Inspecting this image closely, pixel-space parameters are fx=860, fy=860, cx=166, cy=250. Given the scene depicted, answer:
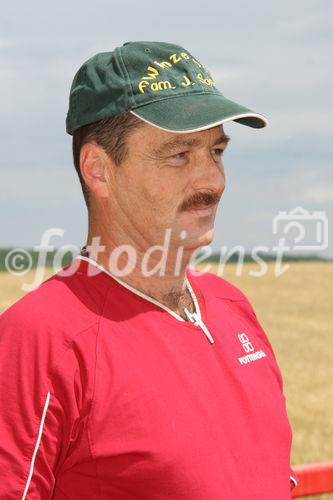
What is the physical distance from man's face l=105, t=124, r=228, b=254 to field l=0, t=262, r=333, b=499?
5.40 meters

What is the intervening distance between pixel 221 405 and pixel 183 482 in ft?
0.80

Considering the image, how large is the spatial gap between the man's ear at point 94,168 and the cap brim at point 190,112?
163mm

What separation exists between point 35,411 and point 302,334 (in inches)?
604

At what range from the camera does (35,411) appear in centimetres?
198

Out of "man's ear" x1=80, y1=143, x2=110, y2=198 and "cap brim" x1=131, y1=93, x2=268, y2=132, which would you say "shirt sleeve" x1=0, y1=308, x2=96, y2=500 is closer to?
"man's ear" x1=80, y1=143, x2=110, y2=198

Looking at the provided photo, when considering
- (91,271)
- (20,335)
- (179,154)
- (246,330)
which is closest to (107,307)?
(91,271)

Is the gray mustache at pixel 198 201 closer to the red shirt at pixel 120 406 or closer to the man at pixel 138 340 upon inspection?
the man at pixel 138 340

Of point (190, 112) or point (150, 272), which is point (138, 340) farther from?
point (190, 112)

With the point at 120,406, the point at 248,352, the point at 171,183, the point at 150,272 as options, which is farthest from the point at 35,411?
the point at 248,352

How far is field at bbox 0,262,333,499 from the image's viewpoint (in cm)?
878

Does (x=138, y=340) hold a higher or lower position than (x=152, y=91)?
lower

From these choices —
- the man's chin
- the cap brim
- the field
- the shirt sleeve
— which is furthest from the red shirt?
the field

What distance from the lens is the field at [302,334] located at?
28.8ft

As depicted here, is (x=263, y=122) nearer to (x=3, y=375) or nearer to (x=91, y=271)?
(x=91, y=271)
